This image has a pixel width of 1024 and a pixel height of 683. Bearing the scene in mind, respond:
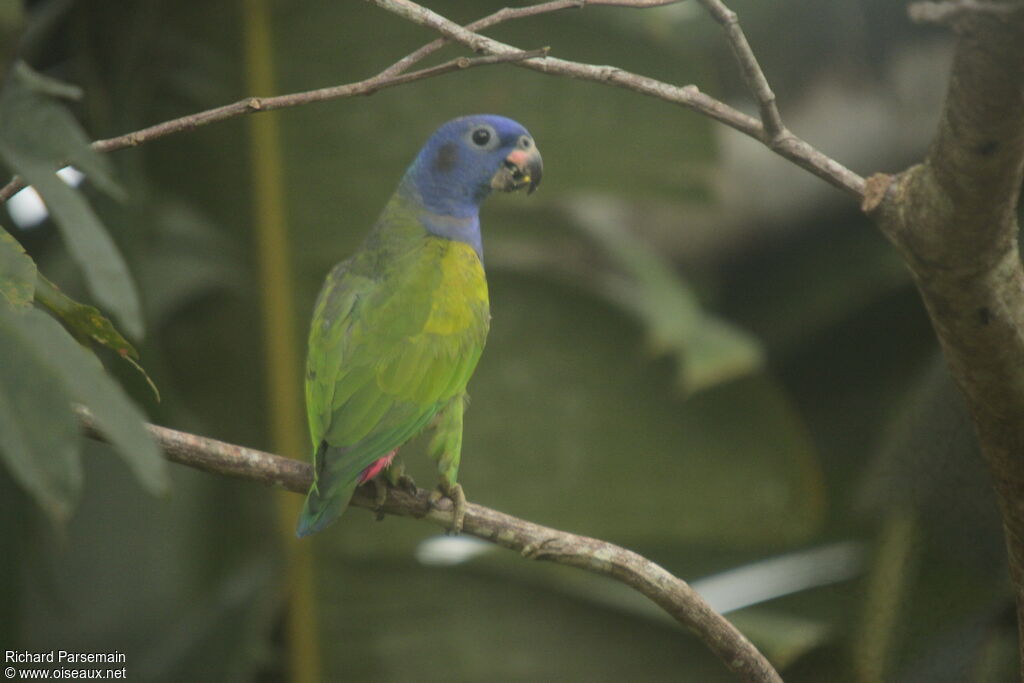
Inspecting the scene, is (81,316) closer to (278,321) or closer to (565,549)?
(565,549)

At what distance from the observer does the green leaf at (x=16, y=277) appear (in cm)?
90

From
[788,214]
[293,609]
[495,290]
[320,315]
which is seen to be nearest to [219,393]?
[293,609]

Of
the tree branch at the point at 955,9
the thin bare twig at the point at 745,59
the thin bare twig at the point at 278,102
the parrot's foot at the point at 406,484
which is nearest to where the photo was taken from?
the tree branch at the point at 955,9

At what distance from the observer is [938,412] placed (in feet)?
5.56

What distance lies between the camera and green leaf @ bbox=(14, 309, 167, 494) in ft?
2.42

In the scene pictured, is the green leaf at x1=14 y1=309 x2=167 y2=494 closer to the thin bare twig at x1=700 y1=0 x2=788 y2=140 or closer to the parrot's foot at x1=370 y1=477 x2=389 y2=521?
the thin bare twig at x1=700 y1=0 x2=788 y2=140

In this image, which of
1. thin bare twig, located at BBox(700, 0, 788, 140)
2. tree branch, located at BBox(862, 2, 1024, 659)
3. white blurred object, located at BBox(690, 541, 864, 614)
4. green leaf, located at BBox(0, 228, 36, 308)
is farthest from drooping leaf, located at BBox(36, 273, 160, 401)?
white blurred object, located at BBox(690, 541, 864, 614)

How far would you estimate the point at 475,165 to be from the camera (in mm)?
2131

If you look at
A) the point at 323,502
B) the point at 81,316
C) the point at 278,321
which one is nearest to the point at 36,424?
the point at 81,316

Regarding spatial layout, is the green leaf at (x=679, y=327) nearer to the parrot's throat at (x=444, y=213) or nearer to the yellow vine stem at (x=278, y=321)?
the parrot's throat at (x=444, y=213)

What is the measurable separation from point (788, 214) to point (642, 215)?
58cm

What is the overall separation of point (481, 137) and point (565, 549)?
1009mm

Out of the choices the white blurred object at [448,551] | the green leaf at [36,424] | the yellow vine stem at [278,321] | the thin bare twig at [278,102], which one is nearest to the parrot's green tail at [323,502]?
the thin bare twig at [278,102]

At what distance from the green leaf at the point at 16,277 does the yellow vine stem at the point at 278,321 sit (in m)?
1.80
